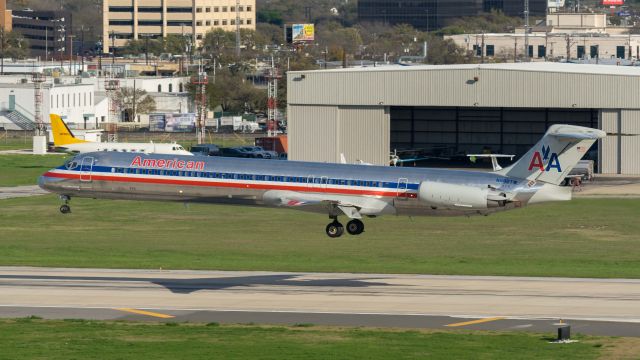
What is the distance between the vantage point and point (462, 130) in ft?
502

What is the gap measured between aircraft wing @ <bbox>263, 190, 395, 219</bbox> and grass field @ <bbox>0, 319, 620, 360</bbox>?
12.7m

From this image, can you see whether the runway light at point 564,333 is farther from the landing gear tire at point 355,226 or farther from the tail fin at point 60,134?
the tail fin at point 60,134

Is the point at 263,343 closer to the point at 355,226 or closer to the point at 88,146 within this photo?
the point at 355,226

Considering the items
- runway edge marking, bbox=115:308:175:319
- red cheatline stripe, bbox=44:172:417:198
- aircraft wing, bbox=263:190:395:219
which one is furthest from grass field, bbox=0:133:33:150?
runway edge marking, bbox=115:308:175:319

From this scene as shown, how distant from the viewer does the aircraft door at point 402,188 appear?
71.3 meters

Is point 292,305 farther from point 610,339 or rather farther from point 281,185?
point 610,339

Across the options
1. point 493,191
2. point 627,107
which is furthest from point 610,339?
point 627,107

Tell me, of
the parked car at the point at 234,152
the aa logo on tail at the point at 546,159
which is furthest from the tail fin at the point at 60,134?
the aa logo on tail at the point at 546,159

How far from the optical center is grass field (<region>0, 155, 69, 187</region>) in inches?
5448

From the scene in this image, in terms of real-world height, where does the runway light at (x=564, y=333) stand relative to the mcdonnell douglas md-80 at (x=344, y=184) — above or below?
below

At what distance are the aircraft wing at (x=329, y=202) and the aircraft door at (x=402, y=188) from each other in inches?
28.6

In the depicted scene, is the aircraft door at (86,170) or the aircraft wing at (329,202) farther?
the aircraft door at (86,170)

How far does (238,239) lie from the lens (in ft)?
319

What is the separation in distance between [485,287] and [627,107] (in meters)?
64.5
